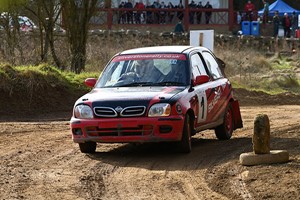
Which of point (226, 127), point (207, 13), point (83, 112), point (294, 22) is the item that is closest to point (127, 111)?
point (83, 112)

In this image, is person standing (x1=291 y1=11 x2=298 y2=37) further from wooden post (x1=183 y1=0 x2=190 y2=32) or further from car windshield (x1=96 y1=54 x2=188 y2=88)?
car windshield (x1=96 y1=54 x2=188 y2=88)

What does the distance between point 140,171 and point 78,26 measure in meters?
14.0

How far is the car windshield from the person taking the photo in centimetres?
1332

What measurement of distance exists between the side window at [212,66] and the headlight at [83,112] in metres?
2.84

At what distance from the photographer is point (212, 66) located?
583 inches

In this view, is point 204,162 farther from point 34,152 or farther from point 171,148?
point 34,152

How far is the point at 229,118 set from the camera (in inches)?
588

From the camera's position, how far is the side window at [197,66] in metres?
13.8

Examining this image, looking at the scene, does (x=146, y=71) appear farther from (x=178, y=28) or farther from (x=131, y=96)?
(x=178, y=28)

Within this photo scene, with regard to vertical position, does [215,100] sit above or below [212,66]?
below

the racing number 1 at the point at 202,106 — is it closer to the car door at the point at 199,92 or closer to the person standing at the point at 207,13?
the car door at the point at 199,92

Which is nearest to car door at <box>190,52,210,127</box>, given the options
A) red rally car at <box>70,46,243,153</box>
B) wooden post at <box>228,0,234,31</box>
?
red rally car at <box>70,46,243,153</box>

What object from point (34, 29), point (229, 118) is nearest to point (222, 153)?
point (229, 118)

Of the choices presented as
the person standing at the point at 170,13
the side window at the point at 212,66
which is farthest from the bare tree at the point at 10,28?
the person standing at the point at 170,13
